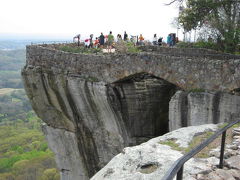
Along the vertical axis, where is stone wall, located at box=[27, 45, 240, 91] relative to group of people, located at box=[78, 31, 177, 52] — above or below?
below

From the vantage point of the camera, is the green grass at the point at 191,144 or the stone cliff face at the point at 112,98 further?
the stone cliff face at the point at 112,98

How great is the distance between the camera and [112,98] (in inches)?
567

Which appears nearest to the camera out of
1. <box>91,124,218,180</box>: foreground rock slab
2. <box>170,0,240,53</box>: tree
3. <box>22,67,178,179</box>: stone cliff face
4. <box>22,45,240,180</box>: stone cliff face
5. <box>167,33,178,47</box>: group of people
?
<box>91,124,218,180</box>: foreground rock slab

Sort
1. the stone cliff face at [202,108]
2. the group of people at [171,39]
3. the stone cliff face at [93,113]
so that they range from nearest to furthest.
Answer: the stone cliff face at [202,108]
the stone cliff face at [93,113]
the group of people at [171,39]

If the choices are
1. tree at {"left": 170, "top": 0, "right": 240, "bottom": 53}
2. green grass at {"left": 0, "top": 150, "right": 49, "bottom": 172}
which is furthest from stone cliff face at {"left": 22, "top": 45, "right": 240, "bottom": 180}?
green grass at {"left": 0, "top": 150, "right": 49, "bottom": 172}

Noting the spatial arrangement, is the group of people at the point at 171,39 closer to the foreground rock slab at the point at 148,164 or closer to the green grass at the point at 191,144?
the green grass at the point at 191,144

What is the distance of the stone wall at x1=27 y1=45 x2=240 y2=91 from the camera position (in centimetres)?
1060

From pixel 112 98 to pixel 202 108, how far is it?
5.12 metres

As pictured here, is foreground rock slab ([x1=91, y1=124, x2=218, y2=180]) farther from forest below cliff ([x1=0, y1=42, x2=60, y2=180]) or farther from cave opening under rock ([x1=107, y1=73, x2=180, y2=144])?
forest below cliff ([x1=0, y1=42, x2=60, y2=180])

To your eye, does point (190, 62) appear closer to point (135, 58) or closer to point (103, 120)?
point (135, 58)

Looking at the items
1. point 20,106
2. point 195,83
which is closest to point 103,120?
point 195,83

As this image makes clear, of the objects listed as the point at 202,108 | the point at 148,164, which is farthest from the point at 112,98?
the point at 148,164

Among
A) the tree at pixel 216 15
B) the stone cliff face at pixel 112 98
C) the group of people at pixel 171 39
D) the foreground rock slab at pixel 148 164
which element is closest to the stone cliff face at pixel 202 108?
the stone cliff face at pixel 112 98

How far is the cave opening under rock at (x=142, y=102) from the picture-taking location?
14383 millimetres
